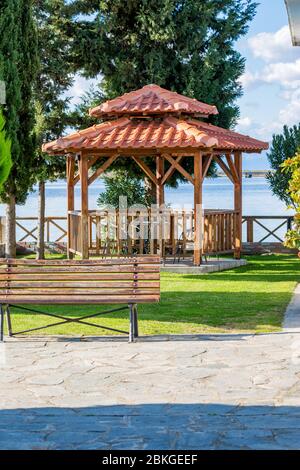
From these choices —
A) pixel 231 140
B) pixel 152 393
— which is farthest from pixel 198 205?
pixel 152 393

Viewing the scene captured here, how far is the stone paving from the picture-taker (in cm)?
545

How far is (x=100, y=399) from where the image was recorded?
6.54 meters

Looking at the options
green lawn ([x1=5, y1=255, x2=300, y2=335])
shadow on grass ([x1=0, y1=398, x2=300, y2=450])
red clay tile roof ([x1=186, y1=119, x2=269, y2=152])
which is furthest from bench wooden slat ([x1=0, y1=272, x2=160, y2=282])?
red clay tile roof ([x1=186, y1=119, x2=269, y2=152])

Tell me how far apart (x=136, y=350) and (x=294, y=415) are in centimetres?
285

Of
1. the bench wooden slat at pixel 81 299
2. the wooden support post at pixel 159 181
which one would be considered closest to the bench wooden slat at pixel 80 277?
the bench wooden slat at pixel 81 299

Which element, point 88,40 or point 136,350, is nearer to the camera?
point 136,350

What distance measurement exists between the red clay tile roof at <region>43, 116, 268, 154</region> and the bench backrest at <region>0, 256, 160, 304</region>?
779 centimetres

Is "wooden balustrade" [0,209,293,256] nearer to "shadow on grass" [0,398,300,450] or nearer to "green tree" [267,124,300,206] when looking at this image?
"green tree" [267,124,300,206]

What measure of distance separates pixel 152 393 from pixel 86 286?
2.87 meters

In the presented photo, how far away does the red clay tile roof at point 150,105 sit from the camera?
18.6m

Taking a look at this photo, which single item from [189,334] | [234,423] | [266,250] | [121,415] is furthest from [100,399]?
[266,250]

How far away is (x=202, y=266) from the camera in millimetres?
17953

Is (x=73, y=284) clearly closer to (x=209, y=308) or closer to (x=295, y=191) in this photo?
(x=209, y=308)
